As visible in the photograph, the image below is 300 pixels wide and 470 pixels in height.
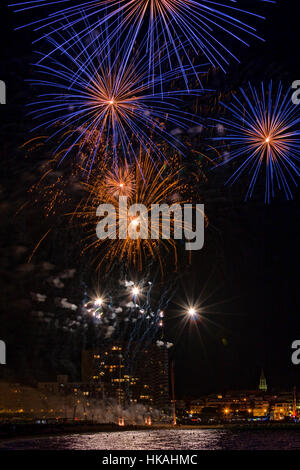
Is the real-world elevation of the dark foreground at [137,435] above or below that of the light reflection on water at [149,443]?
below

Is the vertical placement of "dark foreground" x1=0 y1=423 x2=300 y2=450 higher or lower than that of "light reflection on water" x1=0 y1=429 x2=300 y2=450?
lower

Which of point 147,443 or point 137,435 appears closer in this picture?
point 147,443

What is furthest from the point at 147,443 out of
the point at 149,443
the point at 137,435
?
the point at 137,435

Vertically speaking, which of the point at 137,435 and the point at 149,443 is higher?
the point at 149,443

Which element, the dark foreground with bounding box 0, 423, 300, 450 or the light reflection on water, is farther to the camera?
the dark foreground with bounding box 0, 423, 300, 450

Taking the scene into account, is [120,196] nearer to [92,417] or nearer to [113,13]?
[113,13]

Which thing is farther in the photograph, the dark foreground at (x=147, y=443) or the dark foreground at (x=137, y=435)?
the dark foreground at (x=137, y=435)

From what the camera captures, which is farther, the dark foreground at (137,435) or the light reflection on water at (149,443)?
the dark foreground at (137,435)

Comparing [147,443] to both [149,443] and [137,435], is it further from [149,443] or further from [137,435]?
[137,435]

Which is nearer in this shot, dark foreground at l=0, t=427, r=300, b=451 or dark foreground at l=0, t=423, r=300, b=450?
dark foreground at l=0, t=427, r=300, b=451

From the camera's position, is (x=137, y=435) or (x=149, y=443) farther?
(x=137, y=435)
